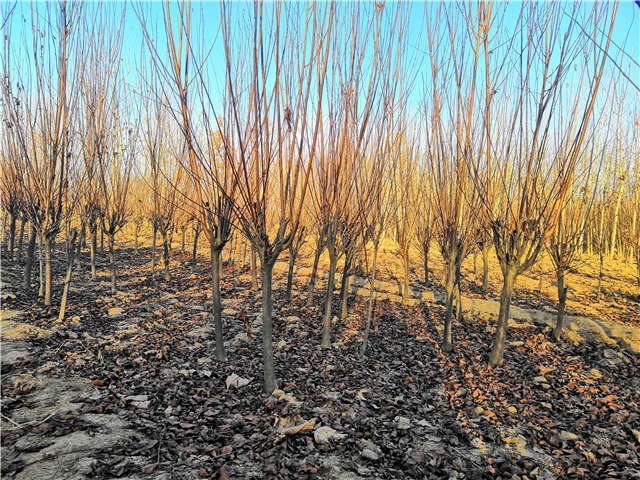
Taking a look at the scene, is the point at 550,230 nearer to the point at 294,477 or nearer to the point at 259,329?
the point at 294,477

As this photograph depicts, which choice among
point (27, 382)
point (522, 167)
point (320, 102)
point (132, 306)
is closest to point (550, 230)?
point (522, 167)

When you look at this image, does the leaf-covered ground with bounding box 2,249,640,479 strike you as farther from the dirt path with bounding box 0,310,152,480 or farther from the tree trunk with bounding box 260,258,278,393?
the tree trunk with bounding box 260,258,278,393

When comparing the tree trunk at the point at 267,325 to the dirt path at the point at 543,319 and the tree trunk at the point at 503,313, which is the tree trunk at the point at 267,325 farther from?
the dirt path at the point at 543,319

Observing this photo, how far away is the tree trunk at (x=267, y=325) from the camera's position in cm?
321

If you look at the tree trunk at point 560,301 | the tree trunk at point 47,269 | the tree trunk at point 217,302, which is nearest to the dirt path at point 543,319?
the tree trunk at point 560,301

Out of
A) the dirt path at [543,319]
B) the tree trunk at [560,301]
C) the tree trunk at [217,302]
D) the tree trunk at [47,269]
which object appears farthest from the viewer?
the dirt path at [543,319]

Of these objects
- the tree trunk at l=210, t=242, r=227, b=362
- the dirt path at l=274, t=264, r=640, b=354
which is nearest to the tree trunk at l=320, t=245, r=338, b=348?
the tree trunk at l=210, t=242, r=227, b=362

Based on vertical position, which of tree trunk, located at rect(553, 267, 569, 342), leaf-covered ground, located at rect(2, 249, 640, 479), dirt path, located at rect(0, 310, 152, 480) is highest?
tree trunk, located at rect(553, 267, 569, 342)

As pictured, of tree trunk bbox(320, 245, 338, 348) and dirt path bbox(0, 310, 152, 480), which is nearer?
dirt path bbox(0, 310, 152, 480)

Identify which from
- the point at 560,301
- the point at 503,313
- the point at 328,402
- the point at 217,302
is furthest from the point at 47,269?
the point at 560,301

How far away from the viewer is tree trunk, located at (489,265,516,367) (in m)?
4.09

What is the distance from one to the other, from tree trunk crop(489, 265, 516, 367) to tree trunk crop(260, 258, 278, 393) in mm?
2624

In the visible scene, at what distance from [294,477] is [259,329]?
328cm

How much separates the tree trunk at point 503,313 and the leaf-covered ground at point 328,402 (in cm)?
17
